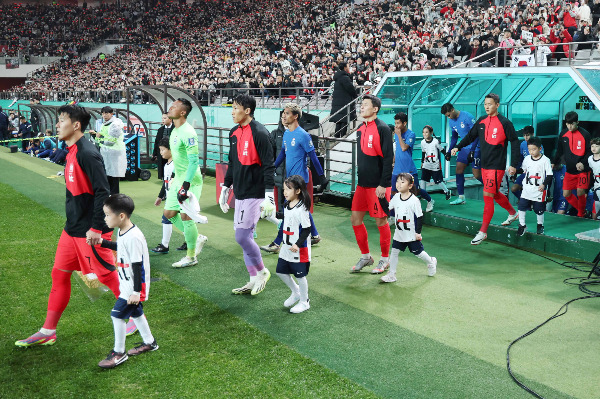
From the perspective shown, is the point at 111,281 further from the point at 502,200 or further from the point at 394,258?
the point at 502,200

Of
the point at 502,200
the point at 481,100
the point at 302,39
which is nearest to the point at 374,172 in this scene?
the point at 502,200

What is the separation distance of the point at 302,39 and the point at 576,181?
832 inches

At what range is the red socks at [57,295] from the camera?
5.06 meters

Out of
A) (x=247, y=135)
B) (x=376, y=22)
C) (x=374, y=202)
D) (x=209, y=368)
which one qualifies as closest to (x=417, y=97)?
(x=374, y=202)

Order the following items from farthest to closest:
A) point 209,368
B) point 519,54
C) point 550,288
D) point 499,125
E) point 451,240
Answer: point 519,54
point 451,240
point 499,125
point 550,288
point 209,368

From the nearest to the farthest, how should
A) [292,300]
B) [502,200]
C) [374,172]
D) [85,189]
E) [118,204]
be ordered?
1. [118,204]
2. [85,189]
3. [292,300]
4. [374,172]
5. [502,200]

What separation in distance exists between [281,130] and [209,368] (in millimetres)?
5958

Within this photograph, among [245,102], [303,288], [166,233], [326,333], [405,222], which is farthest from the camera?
[166,233]

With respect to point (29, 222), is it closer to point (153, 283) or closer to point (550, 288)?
point (153, 283)

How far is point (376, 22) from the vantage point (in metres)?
24.5

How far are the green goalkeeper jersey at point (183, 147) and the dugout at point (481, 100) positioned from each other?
547cm

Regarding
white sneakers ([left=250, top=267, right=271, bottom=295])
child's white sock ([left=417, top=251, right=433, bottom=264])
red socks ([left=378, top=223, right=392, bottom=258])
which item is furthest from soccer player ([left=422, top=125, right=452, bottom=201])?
white sneakers ([left=250, top=267, right=271, bottom=295])

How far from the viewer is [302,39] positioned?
28969mm

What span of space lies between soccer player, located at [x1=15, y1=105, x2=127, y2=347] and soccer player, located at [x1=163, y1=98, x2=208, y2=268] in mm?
1743
